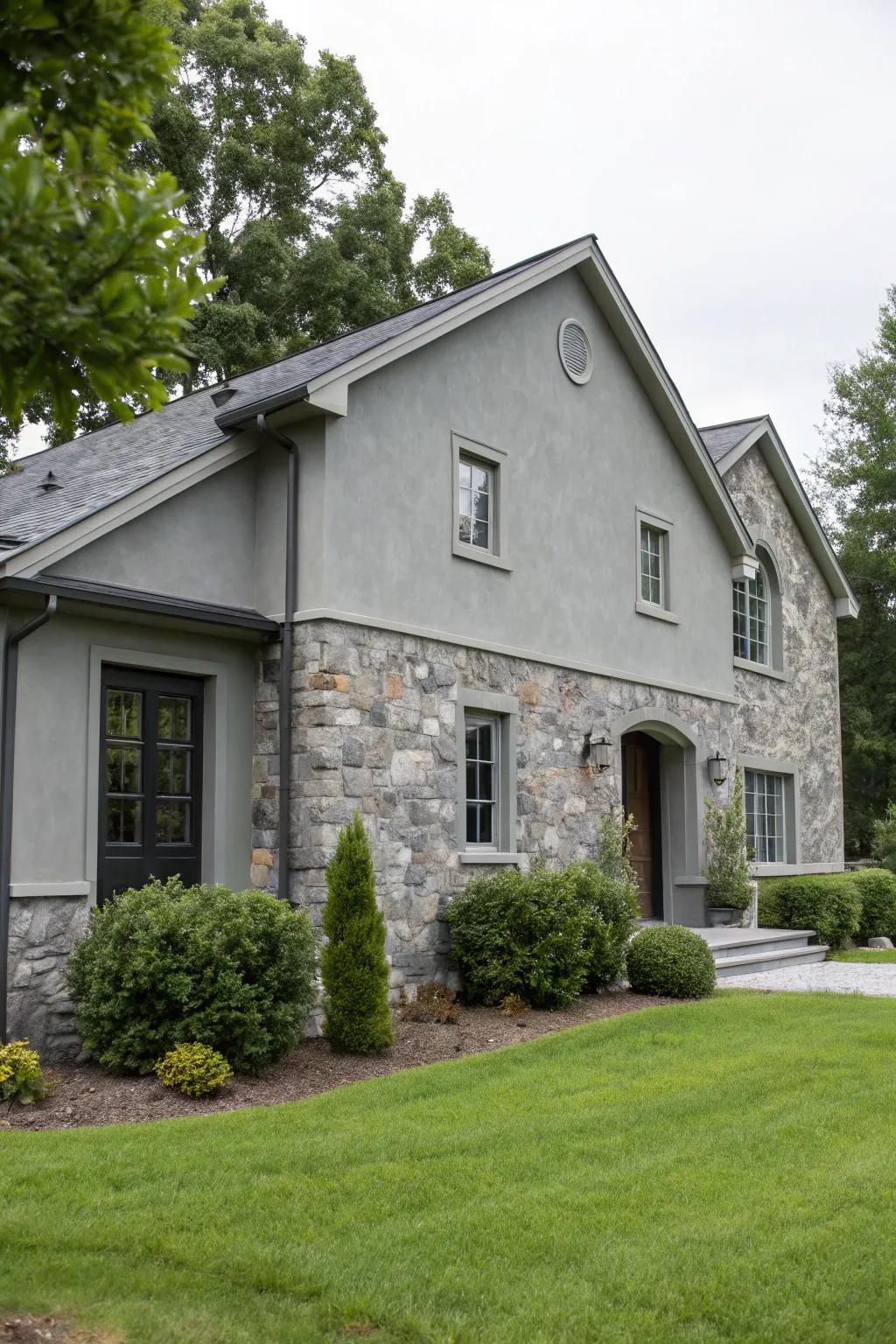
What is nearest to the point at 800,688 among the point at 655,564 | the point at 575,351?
the point at 655,564

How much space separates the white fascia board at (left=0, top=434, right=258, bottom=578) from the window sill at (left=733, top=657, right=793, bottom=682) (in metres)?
8.89

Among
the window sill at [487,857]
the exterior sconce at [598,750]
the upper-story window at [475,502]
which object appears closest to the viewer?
the window sill at [487,857]

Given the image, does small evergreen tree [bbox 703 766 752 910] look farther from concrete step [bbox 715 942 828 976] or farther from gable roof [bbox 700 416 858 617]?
gable roof [bbox 700 416 858 617]

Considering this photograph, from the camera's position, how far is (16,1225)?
5.04 metres

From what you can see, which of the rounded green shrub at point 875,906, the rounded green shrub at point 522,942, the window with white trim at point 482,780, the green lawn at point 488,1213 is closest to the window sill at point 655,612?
the window with white trim at point 482,780

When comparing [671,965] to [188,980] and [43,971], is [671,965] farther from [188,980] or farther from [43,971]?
[43,971]

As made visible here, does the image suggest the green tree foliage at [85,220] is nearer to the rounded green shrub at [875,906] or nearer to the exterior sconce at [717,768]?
the exterior sconce at [717,768]

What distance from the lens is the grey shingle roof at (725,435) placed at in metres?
17.9

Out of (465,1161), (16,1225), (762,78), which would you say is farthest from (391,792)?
(762,78)

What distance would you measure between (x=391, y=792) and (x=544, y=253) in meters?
5.90

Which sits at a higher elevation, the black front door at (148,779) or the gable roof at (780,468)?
the gable roof at (780,468)

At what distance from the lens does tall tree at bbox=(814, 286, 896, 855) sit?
30.5m

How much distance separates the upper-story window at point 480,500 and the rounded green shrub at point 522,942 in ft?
10.2

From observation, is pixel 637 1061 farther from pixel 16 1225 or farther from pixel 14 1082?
pixel 16 1225
